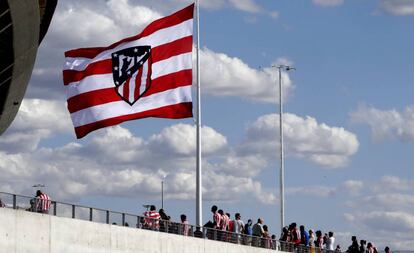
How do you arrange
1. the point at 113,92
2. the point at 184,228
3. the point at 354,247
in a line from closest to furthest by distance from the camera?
the point at 113,92
the point at 184,228
the point at 354,247

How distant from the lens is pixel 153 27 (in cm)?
4153

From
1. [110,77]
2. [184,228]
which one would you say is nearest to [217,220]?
[184,228]

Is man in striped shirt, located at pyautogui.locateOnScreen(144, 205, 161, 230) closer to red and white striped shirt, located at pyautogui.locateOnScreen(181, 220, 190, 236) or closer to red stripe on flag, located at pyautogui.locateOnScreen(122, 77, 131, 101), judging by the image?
red and white striped shirt, located at pyautogui.locateOnScreen(181, 220, 190, 236)

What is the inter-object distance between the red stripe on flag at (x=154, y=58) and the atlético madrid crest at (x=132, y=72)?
0.22m

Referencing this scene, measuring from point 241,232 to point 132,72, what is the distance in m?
7.30

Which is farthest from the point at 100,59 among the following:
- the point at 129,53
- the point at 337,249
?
the point at 337,249

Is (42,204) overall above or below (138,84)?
below

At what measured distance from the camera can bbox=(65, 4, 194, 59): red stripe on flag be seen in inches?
1611

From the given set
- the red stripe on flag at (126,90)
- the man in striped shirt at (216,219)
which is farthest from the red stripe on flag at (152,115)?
the man in striped shirt at (216,219)

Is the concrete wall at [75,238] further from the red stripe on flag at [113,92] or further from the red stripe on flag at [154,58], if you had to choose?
the red stripe on flag at [154,58]

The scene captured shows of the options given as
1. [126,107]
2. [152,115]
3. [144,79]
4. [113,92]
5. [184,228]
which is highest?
[144,79]

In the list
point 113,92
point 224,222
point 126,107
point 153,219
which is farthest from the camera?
point 224,222

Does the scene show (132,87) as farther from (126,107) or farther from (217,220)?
(217,220)

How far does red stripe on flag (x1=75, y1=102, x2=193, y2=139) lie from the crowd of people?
111 inches
